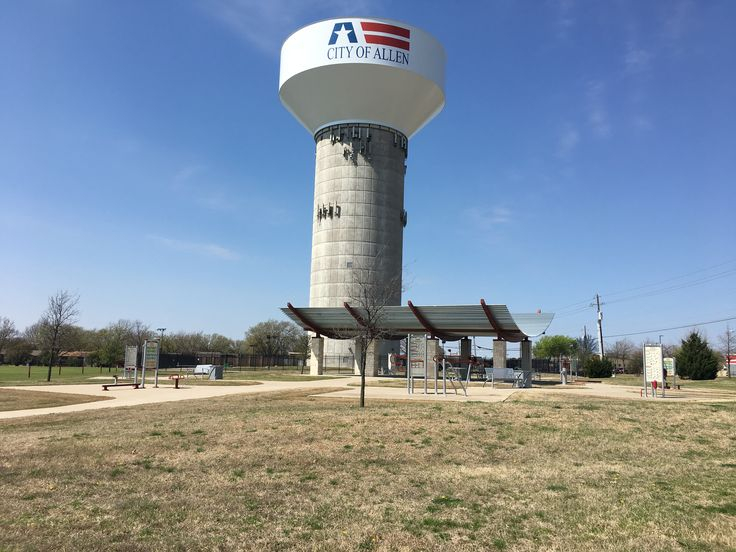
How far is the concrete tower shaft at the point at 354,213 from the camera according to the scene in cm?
6756

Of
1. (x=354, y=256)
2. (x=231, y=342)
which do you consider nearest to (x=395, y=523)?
(x=354, y=256)

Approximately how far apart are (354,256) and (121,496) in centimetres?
5822

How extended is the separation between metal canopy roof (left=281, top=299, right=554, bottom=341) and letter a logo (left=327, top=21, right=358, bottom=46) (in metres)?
30.3

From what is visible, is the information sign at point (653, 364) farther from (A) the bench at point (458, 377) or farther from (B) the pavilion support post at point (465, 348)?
(B) the pavilion support post at point (465, 348)

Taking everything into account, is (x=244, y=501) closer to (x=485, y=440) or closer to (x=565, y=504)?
(x=565, y=504)

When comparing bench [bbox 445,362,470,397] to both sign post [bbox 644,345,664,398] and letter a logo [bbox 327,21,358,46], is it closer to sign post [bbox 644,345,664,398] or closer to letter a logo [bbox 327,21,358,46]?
sign post [bbox 644,345,664,398]

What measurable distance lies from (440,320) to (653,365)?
69.5ft

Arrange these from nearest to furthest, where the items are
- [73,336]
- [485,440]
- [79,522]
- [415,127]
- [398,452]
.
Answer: [79,522], [398,452], [485,440], [415,127], [73,336]

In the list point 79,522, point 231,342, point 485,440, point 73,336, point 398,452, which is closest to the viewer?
point 79,522

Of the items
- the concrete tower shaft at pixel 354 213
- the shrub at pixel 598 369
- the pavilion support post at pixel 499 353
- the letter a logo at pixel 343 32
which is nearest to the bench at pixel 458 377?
the pavilion support post at pixel 499 353

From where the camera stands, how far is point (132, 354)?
37406mm

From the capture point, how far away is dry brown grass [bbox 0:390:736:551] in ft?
24.9

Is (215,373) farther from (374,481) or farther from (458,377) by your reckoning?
(374,481)

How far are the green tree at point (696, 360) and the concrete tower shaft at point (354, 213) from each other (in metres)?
30.2
